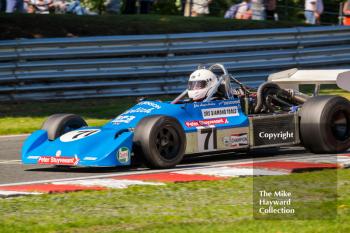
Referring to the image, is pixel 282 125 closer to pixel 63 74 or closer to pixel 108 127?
pixel 108 127

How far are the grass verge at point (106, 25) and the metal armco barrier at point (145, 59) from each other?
125 centimetres

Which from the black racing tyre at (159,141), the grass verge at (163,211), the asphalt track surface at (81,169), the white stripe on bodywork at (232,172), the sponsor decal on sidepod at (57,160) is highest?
the black racing tyre at (159,141)

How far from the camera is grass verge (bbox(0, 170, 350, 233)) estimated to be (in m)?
7.62

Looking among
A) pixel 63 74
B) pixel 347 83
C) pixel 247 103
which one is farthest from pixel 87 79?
pixel 347 83

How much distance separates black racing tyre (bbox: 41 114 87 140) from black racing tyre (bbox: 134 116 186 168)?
1.06 meters

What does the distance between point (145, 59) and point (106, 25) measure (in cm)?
196

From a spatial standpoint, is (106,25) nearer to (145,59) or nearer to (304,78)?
(145,59)

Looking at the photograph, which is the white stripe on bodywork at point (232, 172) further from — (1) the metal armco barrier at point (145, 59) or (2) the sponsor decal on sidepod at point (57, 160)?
(1) the metal armco barrier at point (145, 59)

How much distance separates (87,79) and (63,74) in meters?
0.50

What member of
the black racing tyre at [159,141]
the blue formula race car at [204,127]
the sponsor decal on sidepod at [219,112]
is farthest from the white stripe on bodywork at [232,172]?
the sponsor decal on sidepod at [219,112]

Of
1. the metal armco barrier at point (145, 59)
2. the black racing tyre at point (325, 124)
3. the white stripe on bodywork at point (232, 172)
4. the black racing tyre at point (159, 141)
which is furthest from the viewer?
the metal armco barrier at point (145, 59)

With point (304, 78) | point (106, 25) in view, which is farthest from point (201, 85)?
point (106, 25)

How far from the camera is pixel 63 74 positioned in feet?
57.0

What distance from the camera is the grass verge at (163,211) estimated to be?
25.0 ft
